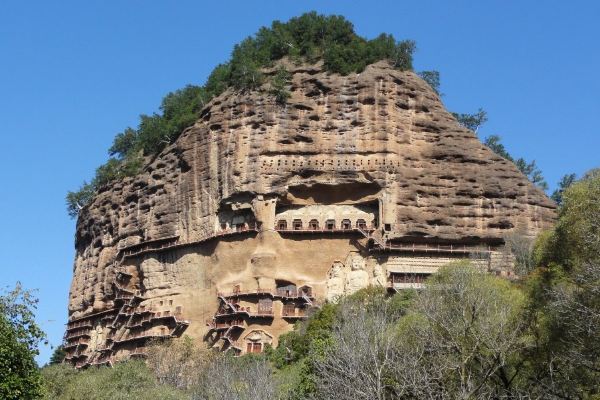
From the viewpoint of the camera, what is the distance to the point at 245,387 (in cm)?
3238

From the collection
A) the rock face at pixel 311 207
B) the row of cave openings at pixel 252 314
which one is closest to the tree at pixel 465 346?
the row of cave openings at pixel 252 314

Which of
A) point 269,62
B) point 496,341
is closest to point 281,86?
point 269,62

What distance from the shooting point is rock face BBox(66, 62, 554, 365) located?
166 feet

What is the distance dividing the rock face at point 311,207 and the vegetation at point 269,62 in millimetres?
1000

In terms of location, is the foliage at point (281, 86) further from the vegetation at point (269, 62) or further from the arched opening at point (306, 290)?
the arched opening at point (306, 290)

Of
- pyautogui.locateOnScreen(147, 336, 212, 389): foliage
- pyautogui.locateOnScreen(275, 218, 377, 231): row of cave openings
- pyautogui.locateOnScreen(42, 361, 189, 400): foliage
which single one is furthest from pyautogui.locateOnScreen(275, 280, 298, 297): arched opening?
pyautogui.locateOnScreen(42, 361, 189, 400): foliage

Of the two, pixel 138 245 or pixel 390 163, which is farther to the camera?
pixel 138 245

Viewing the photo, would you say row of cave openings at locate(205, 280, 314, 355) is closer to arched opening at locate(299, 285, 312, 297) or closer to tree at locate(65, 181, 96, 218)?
arched opening at locate(299, 285, 312, 297)

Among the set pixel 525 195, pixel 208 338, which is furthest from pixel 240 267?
pixel 525 195

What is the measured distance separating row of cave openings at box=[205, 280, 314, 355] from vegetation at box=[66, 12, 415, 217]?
1080 centimetres

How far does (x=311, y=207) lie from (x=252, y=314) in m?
7.07

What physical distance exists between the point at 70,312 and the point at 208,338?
1640 cm

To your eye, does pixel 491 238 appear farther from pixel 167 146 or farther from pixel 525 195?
pixel 167 146

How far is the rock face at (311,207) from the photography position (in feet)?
166
